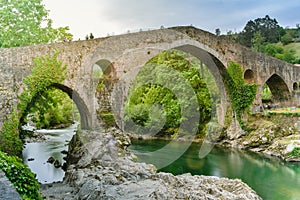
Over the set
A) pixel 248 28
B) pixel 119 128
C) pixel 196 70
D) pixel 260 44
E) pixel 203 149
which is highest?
pixel 248 28

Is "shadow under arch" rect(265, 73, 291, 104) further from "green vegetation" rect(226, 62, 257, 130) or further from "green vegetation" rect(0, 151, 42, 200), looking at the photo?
"green vegetation" rect(0, 151, 42, 200)

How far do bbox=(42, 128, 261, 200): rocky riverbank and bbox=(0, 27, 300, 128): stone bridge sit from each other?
2.59m

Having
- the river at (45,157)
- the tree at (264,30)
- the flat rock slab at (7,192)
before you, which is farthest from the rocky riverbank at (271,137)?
the tree at (264,30)

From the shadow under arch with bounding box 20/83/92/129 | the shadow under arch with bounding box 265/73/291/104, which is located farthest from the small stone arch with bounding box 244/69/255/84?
the shadow under arch with bounding box 20/83/92/129

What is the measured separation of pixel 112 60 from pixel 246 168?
26.1ft

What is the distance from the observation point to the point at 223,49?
1948 centimetres

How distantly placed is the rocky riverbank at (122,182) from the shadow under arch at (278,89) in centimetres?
1765

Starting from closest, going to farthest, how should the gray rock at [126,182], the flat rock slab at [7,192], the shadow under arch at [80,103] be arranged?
1. the flat rock slab at [7,192]
2. the gray rock at [126,182]
3. the shadow under arch at [80,103]

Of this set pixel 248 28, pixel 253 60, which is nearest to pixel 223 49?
pixel 253 60

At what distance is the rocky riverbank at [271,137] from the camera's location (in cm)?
1581

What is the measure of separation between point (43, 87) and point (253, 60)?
14525 millimetres

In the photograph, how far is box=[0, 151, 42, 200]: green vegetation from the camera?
5.10 metres

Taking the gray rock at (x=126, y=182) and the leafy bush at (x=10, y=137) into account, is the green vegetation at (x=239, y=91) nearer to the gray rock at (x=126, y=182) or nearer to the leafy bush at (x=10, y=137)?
the gray rock at (x=126, y=182)

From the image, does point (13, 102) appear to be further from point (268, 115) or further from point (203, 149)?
point (268, 115)
